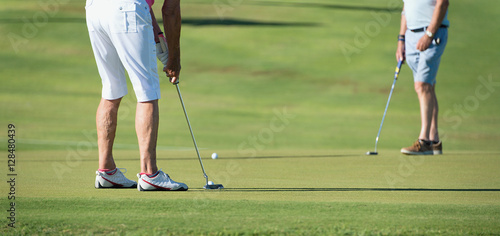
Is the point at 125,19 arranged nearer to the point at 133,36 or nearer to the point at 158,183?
the point at 133,36

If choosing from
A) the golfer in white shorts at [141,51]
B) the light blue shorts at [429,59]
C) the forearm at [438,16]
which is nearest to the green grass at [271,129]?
the golfer in white shorts at [141,51]

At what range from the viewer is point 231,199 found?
4227 mm

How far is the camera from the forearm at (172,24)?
187 inches

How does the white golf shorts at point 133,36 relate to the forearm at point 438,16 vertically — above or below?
below

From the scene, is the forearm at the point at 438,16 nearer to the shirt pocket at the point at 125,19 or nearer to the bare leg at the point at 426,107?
the bare leg at the point at 426,107

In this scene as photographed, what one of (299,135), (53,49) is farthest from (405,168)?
(53,49)

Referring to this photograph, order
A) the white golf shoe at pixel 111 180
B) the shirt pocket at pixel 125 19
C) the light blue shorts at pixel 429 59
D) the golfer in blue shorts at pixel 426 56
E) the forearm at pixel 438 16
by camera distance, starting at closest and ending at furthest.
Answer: the shirt pocket at pixel 125 19 → the white golf shoe at pixel 111 180 → the forearm at pixel 438 16 → the golfer in blue shorts at pixel 426 56 → the light blue shorts at pixel 429 59

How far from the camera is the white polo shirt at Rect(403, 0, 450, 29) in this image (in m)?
7.84


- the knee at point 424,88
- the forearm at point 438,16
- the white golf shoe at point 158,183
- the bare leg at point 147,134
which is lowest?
the white golf shoe at point 158,183

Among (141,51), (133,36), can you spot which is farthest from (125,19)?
(141,51)

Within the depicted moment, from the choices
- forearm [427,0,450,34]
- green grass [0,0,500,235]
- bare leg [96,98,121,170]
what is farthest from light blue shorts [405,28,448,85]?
bare leg [96,98,121,170]

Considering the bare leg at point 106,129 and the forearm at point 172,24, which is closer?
the forearm at point 172,24

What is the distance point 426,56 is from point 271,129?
20.6 ft

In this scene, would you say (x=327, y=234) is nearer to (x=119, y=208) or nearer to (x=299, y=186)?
(x=119, y=208)
